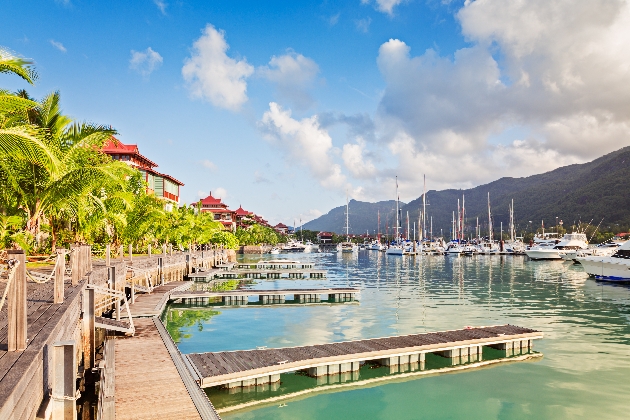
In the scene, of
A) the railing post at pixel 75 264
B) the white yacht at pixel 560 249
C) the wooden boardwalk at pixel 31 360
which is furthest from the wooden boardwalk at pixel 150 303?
the white yacht at pixel 560 249

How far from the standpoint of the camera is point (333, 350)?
15688 millimetres

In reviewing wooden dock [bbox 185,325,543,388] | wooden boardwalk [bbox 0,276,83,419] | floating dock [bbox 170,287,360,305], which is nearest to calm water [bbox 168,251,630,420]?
wooden dock [bbox 185,325,543,388]

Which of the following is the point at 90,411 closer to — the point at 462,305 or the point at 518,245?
the point at 462,305

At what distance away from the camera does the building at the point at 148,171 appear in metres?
59.1

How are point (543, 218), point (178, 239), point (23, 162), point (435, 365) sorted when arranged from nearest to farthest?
point (435, 365) < point (23, 162) < point (178, 239) < point (543, 218)

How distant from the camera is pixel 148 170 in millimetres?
63500

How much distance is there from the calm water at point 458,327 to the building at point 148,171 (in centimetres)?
2822

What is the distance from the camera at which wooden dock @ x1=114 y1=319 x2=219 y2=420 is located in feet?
30.3

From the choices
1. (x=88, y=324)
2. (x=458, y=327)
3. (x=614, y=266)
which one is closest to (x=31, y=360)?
(x=88, y=324)

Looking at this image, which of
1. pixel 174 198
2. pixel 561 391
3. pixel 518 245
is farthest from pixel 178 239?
pixel 518 245

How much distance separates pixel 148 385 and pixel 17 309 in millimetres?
4362

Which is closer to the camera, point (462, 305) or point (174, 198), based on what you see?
point (462, 305)

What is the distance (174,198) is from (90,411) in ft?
230

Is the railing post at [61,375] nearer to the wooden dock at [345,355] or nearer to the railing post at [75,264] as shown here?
the wooden dock at [345,355]
